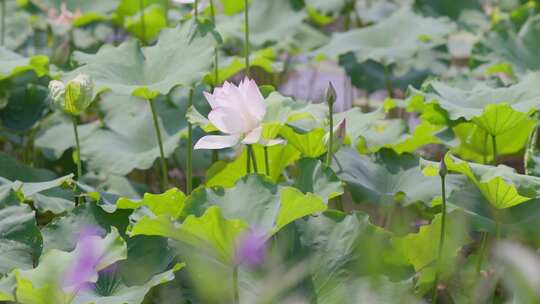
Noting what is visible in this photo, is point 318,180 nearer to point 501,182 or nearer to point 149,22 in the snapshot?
point 501,182

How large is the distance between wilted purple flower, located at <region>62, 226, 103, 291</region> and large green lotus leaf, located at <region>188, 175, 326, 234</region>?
15 cm

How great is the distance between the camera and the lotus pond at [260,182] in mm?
1292

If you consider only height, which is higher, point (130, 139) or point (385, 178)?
point (385, 178)

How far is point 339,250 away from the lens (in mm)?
1410

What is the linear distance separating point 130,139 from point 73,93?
0.52 metres

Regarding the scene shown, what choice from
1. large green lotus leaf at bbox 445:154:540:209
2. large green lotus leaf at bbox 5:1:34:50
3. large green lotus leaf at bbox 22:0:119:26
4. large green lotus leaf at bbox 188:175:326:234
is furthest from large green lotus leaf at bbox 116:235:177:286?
large green lotus leaf at bbox 5:1:34:50

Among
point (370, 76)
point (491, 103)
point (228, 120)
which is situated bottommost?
point (370, 76)

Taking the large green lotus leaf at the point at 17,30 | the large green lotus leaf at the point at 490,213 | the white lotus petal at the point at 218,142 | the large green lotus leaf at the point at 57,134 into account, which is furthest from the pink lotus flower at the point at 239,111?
the large green lotus leaf at the point at 17,30

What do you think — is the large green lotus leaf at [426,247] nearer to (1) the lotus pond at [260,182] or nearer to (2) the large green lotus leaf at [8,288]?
(1) the lotus pond at [260,182]

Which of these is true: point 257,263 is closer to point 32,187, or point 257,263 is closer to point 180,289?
point 180,289

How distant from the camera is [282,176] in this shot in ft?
6.30

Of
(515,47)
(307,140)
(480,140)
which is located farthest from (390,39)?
(307,140)

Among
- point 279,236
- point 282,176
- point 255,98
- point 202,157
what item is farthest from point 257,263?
point 202,157

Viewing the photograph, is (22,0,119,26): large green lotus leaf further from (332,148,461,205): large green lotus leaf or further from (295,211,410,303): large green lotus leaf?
(295,211,410,303): large green lotus leaf
